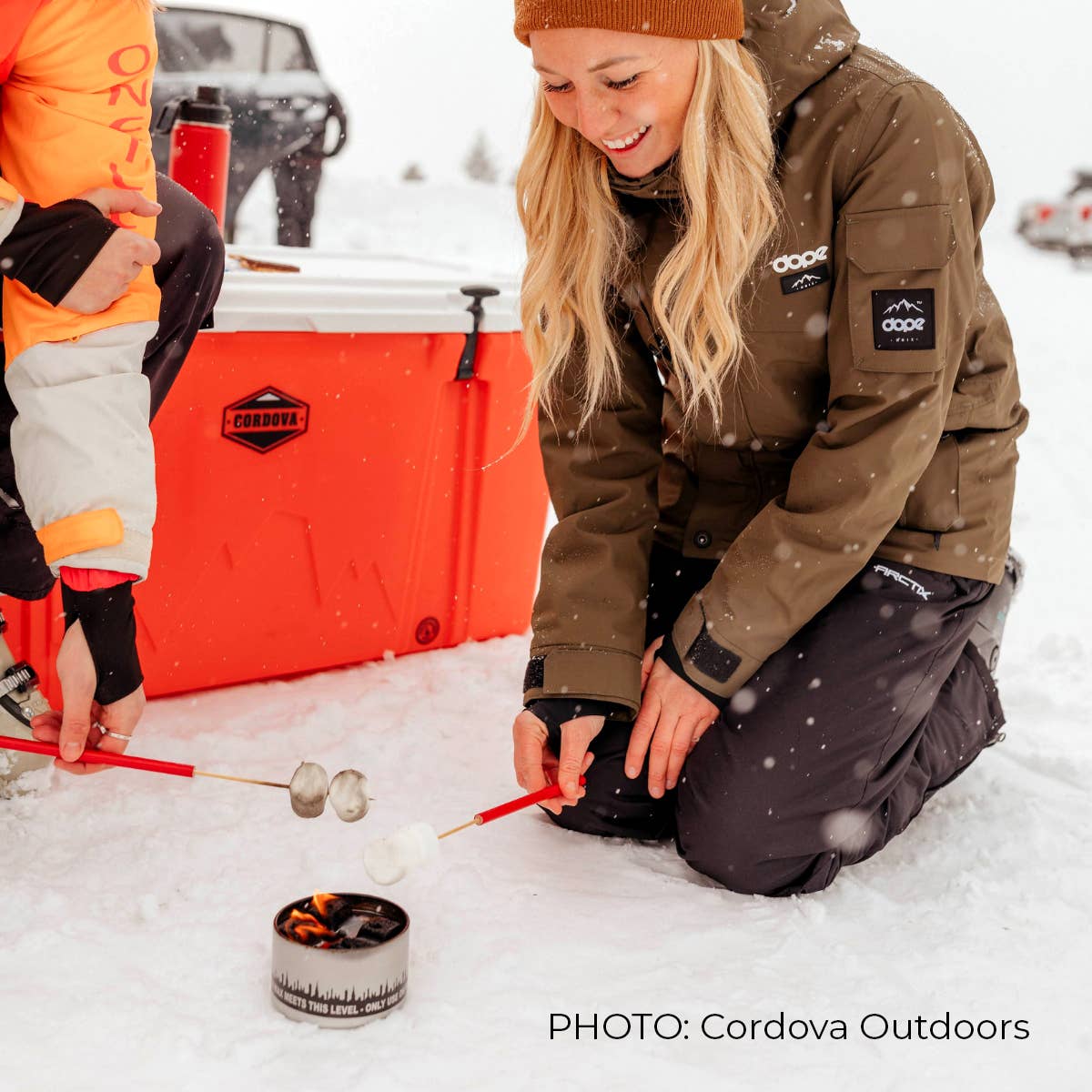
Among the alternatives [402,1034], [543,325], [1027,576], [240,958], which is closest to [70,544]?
[240,958]

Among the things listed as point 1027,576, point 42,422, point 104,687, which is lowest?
point 1027,576

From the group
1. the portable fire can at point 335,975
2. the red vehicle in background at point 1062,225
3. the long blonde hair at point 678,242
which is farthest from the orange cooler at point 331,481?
the red vehicle in background at point 1062,225

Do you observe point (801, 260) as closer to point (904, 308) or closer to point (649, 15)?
point (904, 308)

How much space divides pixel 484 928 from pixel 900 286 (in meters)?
0.98

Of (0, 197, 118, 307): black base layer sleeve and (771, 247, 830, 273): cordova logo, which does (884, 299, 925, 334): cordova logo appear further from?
(0, 197, 118, 307): black base layer sleeve

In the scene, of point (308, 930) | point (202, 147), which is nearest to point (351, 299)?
point (202, 147)

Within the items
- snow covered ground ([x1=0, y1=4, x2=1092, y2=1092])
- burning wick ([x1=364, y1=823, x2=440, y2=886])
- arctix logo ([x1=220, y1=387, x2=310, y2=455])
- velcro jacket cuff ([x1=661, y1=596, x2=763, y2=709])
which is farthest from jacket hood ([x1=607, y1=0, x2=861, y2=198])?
burning wick ([x1=364, y1=823, x2=440, y2=886])

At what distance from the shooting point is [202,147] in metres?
2.39

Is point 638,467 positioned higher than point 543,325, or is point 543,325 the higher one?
point 543,325

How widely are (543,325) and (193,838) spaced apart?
3.01ft

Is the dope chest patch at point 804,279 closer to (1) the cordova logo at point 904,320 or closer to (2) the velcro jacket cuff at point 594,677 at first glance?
(1) the cordova logo at point 904,320

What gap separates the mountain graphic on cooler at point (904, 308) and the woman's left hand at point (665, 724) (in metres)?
0.56

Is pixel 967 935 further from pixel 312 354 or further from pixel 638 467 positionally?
pixel 312 354

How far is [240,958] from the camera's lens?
4.82ft
